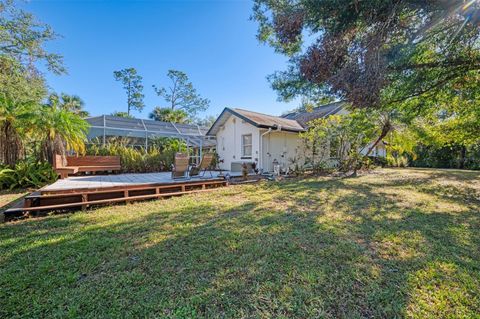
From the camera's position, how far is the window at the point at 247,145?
41.9ft

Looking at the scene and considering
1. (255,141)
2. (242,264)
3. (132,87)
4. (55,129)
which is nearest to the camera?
(242,264)

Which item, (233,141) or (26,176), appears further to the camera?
(233,141)

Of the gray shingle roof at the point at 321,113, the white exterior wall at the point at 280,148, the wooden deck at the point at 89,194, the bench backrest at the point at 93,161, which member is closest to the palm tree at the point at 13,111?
the bench backrest at the point at 93,161

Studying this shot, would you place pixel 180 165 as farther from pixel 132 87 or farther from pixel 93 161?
pixel 132 87

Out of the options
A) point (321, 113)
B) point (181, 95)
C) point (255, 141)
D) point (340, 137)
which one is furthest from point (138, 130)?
point (181, 95)

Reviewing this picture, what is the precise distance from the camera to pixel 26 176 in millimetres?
7844

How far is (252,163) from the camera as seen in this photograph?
11.9 m

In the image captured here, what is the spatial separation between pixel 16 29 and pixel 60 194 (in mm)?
10219

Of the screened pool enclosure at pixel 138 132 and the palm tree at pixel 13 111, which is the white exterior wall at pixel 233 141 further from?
the palm tree at pixel 13 111

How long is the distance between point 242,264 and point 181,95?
1364 inches

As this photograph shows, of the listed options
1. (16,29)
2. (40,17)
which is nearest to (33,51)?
(16,29)

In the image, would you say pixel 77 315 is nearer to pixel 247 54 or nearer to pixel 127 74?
pixel 247 54

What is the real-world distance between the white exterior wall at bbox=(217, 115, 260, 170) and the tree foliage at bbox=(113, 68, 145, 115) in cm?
2488

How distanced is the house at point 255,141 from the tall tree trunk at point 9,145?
9.87m
